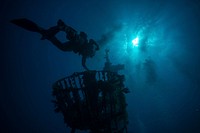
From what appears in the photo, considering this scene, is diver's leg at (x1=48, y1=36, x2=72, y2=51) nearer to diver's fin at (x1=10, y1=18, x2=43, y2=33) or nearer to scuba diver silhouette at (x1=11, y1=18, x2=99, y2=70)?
scuba diver silhouette at (x1=11, y1=18, x2=99, y2=70)

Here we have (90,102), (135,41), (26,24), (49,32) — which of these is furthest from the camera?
(135,41)

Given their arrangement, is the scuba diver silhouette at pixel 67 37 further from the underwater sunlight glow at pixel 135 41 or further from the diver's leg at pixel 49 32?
the underwater sunlight glow at pixel 135 41

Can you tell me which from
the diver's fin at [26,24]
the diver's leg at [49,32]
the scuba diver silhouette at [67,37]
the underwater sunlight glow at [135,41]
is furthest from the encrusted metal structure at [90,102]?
the underwater sunlight glow at [135,41]

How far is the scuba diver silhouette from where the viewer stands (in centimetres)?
418

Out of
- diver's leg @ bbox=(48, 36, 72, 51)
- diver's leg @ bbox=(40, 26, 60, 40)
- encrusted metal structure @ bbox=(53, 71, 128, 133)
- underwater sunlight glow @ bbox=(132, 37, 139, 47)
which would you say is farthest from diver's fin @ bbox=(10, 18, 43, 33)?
underwater sunlight glow @ bbox=(132, 37, 139, 47)

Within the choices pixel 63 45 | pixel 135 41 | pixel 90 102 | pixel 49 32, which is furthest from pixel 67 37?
pixel 135 41

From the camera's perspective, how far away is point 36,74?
109 meters

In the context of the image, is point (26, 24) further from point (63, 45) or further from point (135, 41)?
point (135, 41)

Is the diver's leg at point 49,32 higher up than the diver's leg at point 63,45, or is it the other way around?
the diver's leg at point 49,32

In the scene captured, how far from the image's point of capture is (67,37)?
208 inches

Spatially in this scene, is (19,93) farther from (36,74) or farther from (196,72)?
(196,72)

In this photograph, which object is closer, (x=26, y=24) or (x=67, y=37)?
(x=26, y=24)

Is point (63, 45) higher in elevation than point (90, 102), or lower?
higher

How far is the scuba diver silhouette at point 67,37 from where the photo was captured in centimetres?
418
